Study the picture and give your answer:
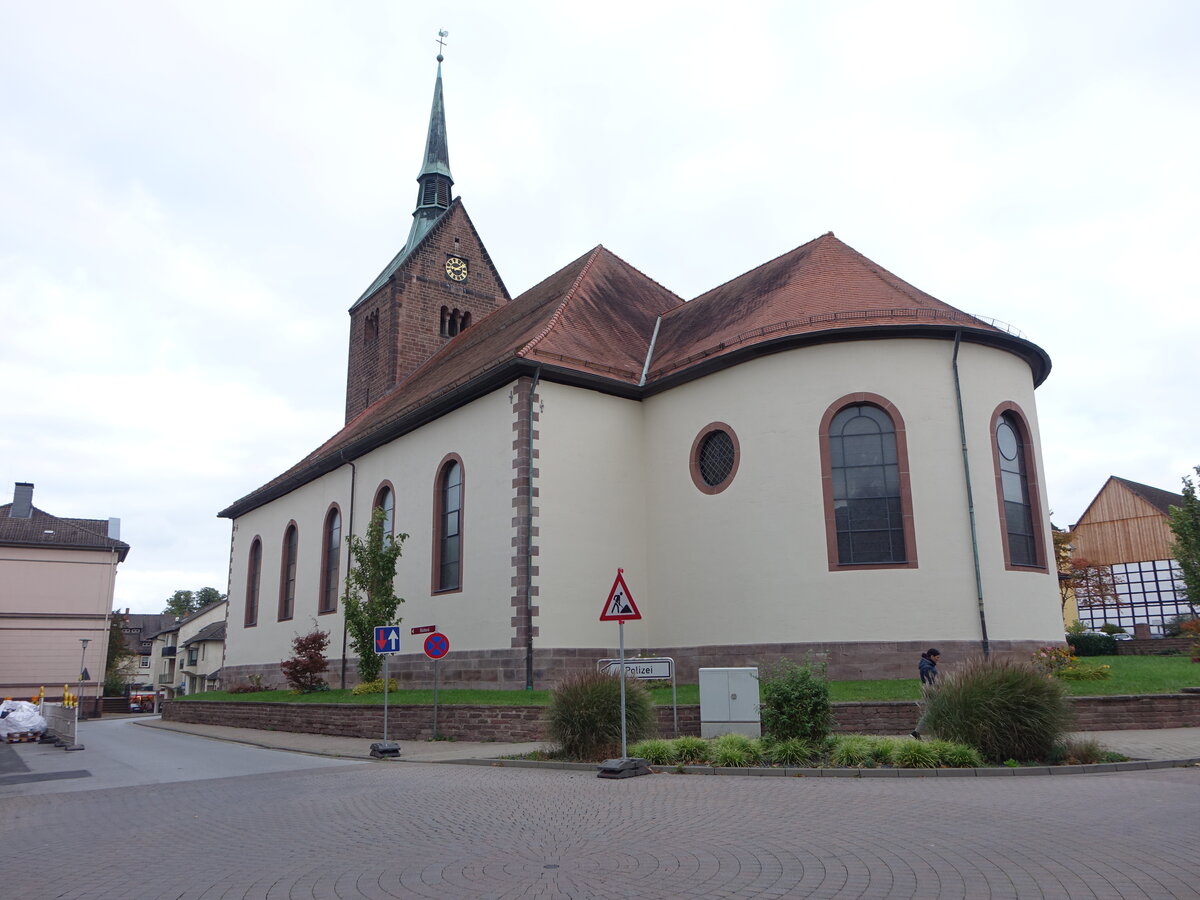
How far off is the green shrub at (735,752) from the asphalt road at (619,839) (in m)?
0.72

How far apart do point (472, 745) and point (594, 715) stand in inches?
161

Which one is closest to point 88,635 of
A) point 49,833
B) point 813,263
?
point 813,263

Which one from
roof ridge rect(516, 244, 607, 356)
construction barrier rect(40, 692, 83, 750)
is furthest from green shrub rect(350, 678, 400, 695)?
roof ridge rect(516, 244, 607, 356)

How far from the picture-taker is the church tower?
35594 millimetres

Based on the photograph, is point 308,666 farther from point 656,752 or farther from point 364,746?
point 656,752

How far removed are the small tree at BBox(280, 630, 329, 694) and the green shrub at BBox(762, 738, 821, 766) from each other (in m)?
16.9

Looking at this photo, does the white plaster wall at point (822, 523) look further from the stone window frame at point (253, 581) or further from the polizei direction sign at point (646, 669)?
the stone window frame at point (253, 581)

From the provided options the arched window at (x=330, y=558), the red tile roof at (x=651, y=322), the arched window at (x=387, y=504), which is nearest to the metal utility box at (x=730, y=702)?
the red tile roof at (x=651, y=322)

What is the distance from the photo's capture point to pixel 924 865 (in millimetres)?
6152

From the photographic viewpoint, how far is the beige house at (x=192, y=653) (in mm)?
68562

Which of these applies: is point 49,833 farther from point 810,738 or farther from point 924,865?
point 810,738

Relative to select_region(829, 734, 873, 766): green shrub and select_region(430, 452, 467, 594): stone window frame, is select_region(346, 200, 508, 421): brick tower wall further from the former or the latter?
select_region(829, 734, 873, 766): green shrub

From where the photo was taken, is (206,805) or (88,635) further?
(88,635)

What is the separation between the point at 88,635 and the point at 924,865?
52.0m
